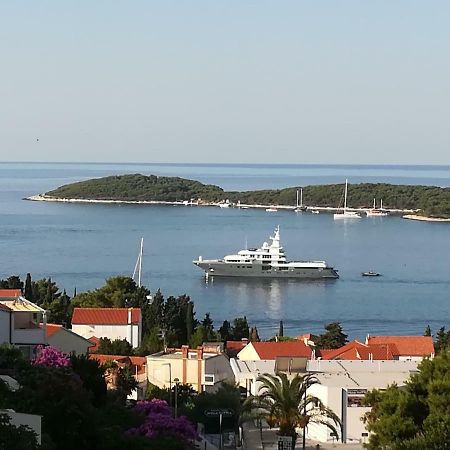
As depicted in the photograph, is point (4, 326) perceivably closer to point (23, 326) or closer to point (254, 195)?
point (23, 326)

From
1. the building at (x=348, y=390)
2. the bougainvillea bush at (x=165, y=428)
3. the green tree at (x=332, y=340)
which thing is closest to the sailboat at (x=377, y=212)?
the green tree at (x=332, y=340)

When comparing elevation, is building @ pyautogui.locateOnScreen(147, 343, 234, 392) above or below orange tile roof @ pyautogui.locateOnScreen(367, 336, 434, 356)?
above

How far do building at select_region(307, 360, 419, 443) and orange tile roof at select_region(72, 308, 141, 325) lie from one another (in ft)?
19.6

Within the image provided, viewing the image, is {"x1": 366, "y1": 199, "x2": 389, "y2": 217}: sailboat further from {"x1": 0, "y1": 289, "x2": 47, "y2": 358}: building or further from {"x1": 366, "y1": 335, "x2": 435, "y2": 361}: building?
{"x1": 0, "y1": 289, "x2": 47, "y2": 358}: building

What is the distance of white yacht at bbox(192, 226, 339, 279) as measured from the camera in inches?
1764

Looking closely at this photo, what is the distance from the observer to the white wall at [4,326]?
1145 cm

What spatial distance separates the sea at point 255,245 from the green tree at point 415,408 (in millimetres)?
17642

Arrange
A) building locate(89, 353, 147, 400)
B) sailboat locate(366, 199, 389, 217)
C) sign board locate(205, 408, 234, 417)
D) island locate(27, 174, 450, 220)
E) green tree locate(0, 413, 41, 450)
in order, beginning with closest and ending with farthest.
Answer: green tree locate(0, 413, 41, 450)
sign board locate(205, 408, 234, 417)
building locate(89, 353, 147, 400)
sailboat locate(366, 199, 389, 217)
island locate(27, 174, 450, 220)

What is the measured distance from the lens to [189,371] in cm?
1371

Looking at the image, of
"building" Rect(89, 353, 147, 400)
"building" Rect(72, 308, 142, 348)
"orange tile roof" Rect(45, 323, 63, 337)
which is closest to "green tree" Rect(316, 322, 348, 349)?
"building" Rect(72, 308, 142, 348)

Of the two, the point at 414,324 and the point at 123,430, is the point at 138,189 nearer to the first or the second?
the point at 414,324

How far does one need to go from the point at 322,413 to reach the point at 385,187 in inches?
3394

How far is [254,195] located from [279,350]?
79030mm

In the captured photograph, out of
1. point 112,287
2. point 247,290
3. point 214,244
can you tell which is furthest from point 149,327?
point 214,244
